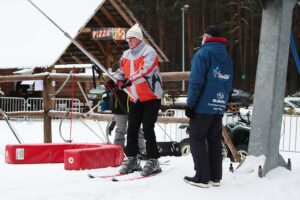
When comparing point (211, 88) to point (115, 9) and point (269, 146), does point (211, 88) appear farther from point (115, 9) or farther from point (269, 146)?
point (115, 9)

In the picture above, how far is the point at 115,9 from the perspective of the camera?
21.9 m

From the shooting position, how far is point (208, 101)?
15.4ft

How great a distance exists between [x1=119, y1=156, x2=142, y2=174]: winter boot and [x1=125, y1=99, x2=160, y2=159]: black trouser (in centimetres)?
5

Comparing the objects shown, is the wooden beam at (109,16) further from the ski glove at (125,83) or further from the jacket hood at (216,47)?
the jacket hood at (216,47)

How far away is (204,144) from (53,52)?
14906 millimetres

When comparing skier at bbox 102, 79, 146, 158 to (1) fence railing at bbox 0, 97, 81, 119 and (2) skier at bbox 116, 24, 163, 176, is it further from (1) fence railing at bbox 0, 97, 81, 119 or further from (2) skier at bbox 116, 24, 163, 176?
(1) fence railing at bbox 0, 97, 81, 119

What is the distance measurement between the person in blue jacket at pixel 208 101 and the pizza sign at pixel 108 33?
626 inches

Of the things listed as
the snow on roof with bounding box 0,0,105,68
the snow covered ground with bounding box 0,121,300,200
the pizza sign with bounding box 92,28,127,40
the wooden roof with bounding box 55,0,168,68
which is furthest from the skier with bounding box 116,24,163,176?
the wooden roof with bounding box 55,0,168,68

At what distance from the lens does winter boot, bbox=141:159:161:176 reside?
5164 mm

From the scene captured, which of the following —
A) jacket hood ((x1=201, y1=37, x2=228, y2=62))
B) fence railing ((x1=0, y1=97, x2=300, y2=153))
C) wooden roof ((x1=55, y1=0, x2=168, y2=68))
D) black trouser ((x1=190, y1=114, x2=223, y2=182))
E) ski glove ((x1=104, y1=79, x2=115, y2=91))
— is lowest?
fence railing ((x1=0, y1=97, x2=300, y2=153))

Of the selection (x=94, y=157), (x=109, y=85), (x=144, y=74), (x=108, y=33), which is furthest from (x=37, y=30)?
(x=144, y=74)

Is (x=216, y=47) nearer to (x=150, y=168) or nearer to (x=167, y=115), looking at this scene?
(x=150, y=168)

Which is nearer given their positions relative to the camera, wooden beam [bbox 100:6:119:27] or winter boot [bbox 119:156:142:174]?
winter boot [bbox 119:156:142:174]

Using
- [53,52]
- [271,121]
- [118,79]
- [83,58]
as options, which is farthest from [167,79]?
[83,58]
